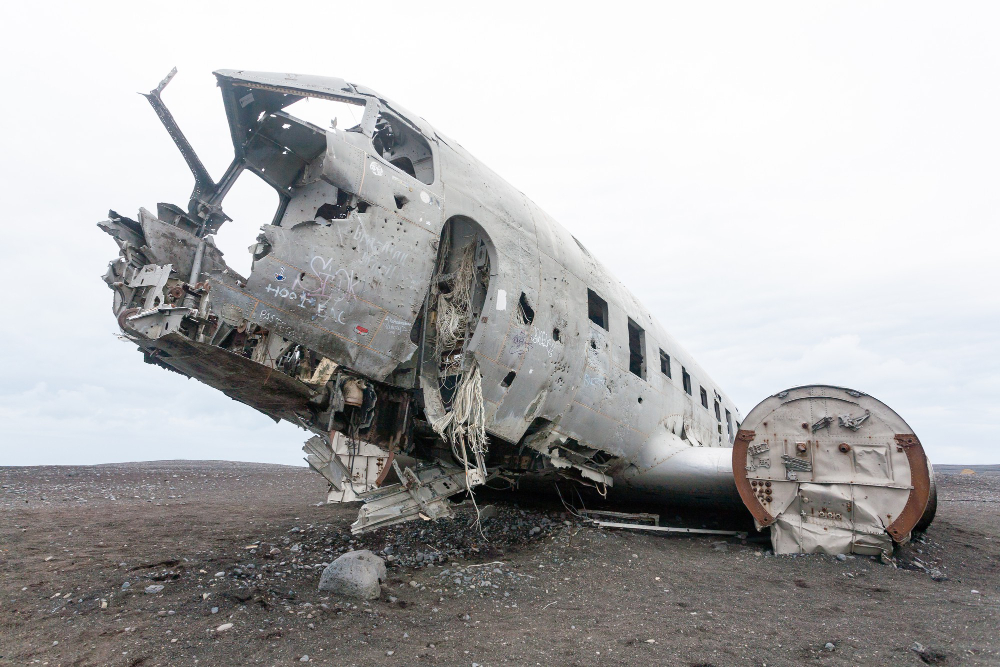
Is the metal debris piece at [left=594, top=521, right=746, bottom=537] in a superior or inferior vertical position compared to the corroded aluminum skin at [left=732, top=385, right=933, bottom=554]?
inferior

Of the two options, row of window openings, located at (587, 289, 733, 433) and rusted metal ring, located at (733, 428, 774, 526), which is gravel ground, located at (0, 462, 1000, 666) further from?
row of window openings, located at (587, 289, 733, 433)

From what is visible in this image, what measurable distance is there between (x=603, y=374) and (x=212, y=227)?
208 inches

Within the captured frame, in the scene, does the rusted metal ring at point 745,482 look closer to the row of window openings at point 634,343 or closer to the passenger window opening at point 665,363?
the row of window openings at point 634,343

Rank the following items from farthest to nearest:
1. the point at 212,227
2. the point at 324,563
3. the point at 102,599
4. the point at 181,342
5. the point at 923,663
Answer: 1. the point at 324,563
2. the point at 212,227
3. the point at 102,599
4. the point at 181,342
5. the point at 923,663

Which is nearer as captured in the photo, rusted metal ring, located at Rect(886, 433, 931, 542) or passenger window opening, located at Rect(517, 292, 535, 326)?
passenger window opening, located at Rect(517, 292, 535, 326)

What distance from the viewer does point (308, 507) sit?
1289 cm

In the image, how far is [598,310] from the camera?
891cm

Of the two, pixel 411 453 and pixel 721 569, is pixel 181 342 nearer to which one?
pixel 411 453

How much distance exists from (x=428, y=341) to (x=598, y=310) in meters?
3.21

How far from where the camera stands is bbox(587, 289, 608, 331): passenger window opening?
877 cm

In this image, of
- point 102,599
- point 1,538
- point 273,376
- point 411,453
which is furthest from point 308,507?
point 273,376

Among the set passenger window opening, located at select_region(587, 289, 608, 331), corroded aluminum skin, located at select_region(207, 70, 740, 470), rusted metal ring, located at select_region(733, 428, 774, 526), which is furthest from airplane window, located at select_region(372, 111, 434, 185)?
rusted metal ring, located at select_region(733, 428, 774, 526)

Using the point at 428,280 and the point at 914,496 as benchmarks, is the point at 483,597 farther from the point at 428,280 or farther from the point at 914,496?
the point at 914,496

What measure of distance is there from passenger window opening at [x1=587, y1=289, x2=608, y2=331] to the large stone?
469 cm
